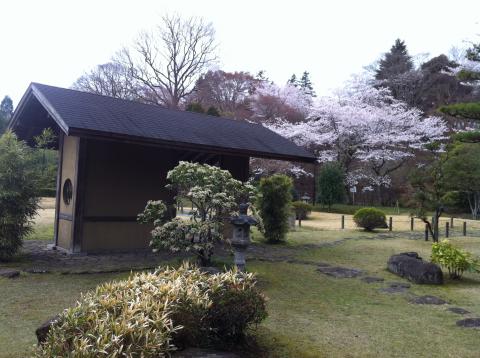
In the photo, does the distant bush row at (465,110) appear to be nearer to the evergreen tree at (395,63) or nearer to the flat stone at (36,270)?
the flat stone at (36,270)

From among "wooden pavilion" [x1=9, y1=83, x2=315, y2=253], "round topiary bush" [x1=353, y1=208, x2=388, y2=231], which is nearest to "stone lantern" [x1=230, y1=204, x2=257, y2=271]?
"wooden pavilion" [x1=9, y1=83, x2=315, y2=253]

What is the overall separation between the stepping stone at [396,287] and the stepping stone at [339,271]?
906 mm

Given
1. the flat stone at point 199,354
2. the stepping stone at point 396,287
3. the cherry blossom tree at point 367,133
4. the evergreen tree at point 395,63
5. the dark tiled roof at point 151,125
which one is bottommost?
the stepping stone at point 396,287

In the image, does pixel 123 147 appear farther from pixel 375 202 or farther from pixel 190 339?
pixel 375 202

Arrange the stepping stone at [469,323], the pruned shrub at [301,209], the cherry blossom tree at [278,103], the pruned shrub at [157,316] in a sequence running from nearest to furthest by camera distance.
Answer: the pruned shrub at [157,316]
the stepping stone at [469,323]
the pruned shrub at [301,209]
the cherry blossom tree at [278,103]

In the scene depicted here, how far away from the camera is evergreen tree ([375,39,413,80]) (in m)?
36.1

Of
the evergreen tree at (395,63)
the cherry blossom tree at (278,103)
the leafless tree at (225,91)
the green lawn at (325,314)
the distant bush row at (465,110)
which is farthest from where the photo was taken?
the evergreen tree at (395,63)

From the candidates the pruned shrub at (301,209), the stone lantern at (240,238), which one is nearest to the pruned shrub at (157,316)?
the stone lantern at (240,238)

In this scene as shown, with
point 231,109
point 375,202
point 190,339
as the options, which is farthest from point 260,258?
point 231,109

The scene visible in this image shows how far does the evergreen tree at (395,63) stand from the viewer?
119ft

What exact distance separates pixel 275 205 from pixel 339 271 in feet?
14.6

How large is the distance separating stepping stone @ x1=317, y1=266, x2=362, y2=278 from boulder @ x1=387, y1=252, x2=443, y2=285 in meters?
0.74

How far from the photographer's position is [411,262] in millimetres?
8391

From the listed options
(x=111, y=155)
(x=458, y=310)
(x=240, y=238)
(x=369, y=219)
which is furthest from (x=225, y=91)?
(x=458, y=310)
